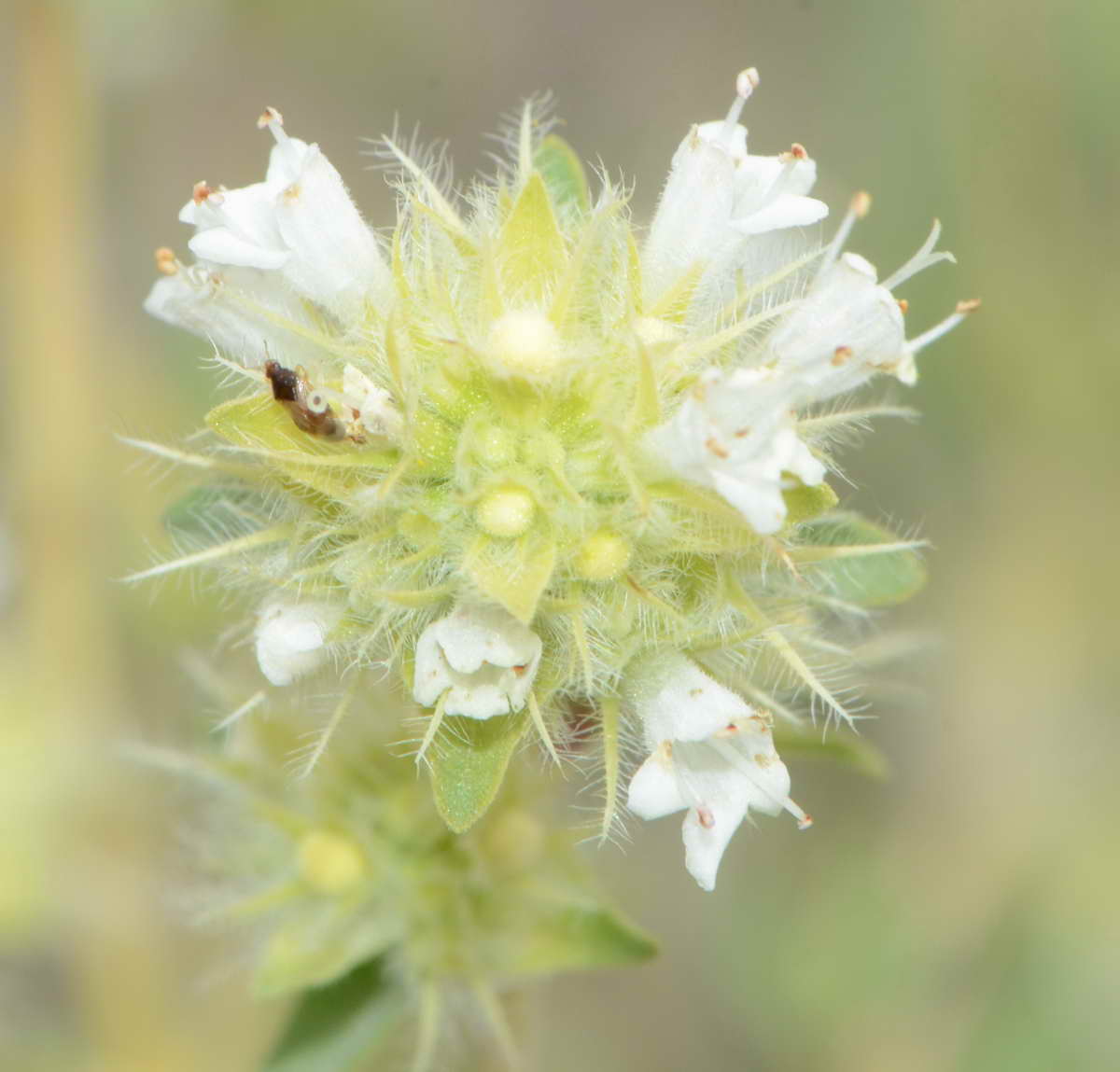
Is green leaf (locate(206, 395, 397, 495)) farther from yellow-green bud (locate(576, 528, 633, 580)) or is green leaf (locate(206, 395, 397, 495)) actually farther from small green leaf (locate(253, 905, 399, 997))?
small green leaf (locate(253, 905, 399, 997))

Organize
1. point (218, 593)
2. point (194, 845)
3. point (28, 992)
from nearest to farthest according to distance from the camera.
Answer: point (194, 845)
point (218, 593)
point (28, 992)

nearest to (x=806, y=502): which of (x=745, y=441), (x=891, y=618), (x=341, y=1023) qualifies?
(x=745, y=441)

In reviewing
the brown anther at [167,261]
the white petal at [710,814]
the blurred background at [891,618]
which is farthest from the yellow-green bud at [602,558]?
the blurred background at [891,618]

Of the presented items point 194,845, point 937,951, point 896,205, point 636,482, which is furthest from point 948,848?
point 636,482

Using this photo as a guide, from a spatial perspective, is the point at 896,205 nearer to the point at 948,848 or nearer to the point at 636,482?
the point at 948,848

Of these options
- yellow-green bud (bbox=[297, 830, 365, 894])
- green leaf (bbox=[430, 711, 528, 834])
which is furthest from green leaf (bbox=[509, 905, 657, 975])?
green leaf (bbox=[430, 711, 528, 834])

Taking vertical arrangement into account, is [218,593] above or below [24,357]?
below

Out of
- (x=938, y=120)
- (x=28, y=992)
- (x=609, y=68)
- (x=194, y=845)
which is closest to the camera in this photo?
(x=194, y=845)
